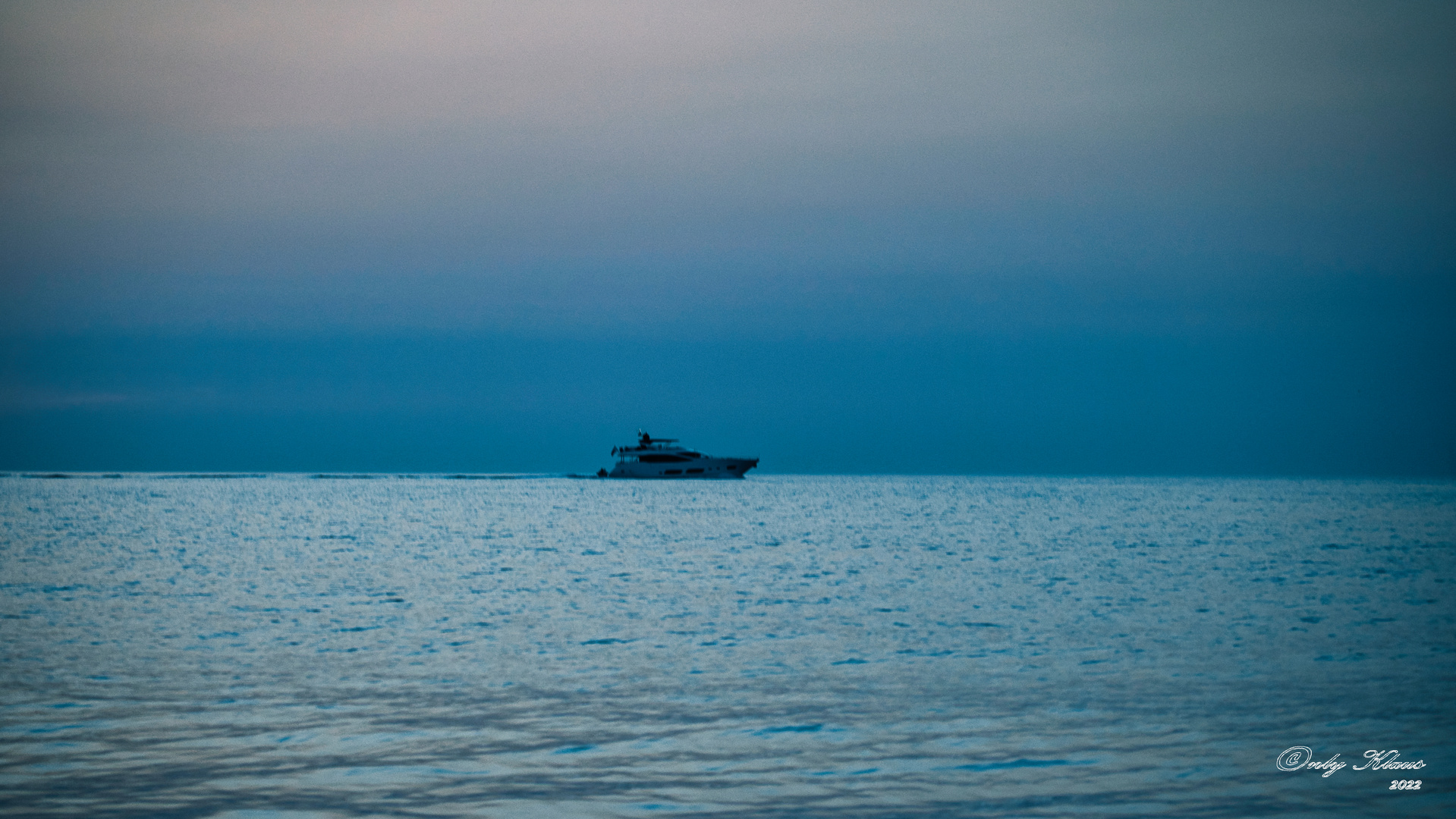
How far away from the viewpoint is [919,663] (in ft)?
52.1

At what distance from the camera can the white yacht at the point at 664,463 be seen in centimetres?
15825

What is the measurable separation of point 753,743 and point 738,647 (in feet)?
21.2

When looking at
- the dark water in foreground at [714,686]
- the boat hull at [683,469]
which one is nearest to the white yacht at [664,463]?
the boat hull at [683,469]

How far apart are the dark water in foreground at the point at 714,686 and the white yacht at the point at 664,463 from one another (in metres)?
122

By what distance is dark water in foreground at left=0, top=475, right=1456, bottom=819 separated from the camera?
9.18m

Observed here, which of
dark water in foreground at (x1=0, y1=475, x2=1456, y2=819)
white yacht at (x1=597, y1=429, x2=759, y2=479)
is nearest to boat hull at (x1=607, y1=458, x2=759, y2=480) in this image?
white yacht at (x1=597, y1=429, x2=759, y2=479)

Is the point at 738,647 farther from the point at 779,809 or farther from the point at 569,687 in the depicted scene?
the point at 779,809

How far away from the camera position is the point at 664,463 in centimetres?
15838

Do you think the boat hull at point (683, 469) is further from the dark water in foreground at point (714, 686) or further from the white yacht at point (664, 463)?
the dark water in foreground at point (714, 686)

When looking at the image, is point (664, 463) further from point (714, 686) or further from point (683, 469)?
point (714, 686)

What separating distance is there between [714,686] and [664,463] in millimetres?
144747

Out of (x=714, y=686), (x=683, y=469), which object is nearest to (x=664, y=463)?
(x=683, y=469)

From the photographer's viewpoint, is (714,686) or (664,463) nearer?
(714,686)

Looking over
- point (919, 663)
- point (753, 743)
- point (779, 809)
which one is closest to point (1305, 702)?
point (919, 663)
